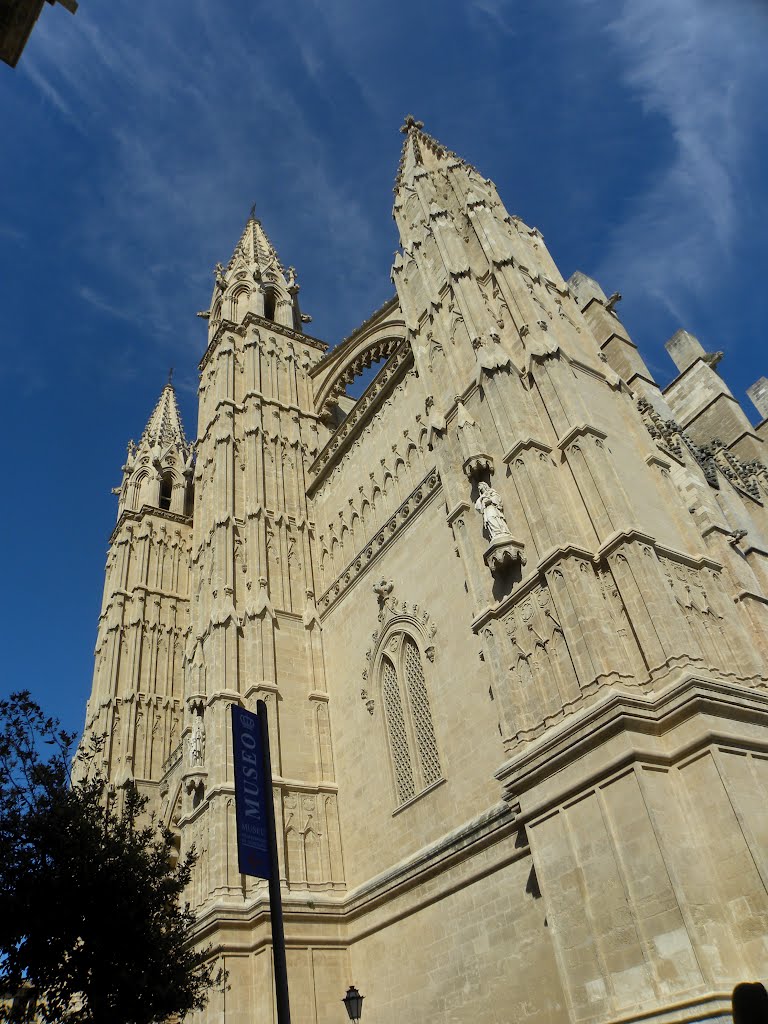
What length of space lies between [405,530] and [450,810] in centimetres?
610

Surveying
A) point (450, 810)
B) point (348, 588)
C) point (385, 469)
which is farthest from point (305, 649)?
point (450, 810)

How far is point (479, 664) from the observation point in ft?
44.3

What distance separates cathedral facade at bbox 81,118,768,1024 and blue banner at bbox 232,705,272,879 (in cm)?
360

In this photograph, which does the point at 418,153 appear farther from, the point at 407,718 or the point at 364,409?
the point at 407,718

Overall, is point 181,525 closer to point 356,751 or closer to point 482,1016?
point 356,751

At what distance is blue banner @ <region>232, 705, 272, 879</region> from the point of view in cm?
786

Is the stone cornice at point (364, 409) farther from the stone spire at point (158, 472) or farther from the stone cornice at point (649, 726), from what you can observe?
the stone spire at point (158, 472)

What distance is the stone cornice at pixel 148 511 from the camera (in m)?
32.7

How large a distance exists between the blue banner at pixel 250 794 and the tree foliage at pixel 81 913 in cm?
382

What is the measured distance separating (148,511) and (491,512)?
23.0 metres

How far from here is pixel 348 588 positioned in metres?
19.3

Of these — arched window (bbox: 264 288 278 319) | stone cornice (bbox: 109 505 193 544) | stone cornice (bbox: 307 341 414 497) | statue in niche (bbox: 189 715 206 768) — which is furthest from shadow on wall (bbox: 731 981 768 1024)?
stone cornice (bbox: 109 505 193 544)

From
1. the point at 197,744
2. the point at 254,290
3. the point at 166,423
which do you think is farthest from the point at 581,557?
the point at 166,423

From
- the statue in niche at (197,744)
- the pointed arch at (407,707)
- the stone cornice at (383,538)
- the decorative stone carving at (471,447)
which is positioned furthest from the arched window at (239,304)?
the decorative stone carving at (471,447)
